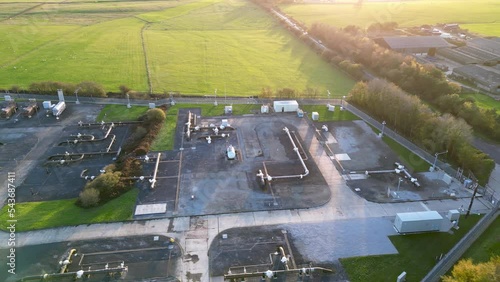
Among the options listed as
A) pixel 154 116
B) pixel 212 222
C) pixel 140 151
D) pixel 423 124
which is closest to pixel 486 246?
pixel 423 124

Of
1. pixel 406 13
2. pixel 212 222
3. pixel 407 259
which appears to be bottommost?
pixel 407 259

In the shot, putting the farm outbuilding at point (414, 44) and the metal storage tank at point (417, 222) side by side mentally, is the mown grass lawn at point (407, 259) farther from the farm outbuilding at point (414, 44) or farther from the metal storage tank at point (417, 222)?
the farm outbuilding at point (414, 44)

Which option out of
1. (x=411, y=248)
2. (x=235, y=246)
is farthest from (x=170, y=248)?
(x=411, y=248)

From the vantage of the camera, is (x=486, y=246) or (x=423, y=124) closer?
(x=486, y=246)

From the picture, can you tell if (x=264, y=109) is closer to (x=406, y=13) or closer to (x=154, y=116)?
(x=154, y=116)

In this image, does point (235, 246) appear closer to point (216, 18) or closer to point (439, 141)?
point (439, 141)

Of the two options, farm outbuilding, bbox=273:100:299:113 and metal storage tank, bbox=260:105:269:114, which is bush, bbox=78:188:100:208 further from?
farm outbuilding, bbox=273:100:299:113

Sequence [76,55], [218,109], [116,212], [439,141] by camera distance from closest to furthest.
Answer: [116,212]
[439,141]
[218,109]
[76,55]
